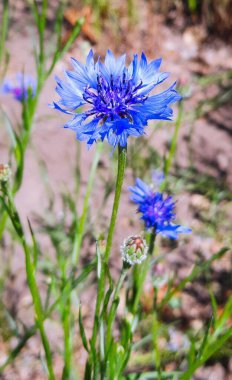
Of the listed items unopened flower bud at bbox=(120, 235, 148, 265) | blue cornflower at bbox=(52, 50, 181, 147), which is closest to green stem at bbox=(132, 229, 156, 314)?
unopened flower bud at bbox=(120, 235, 148, 265)

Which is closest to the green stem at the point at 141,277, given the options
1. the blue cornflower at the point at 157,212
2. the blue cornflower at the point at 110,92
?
the blue cornflower at the point at 157,212

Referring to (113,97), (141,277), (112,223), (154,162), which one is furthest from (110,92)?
(154,162)

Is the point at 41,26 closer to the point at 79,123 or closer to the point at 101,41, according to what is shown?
the point at 79,123

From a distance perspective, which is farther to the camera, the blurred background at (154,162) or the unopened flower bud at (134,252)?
the blurred background at (154,162)

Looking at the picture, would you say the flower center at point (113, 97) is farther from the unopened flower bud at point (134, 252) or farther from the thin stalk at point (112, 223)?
the unopened flower bud at point (134, 252)

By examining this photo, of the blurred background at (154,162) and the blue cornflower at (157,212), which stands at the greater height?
the blurred background at (154,162)

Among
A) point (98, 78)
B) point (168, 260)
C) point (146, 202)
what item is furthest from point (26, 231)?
point (98, 78)
